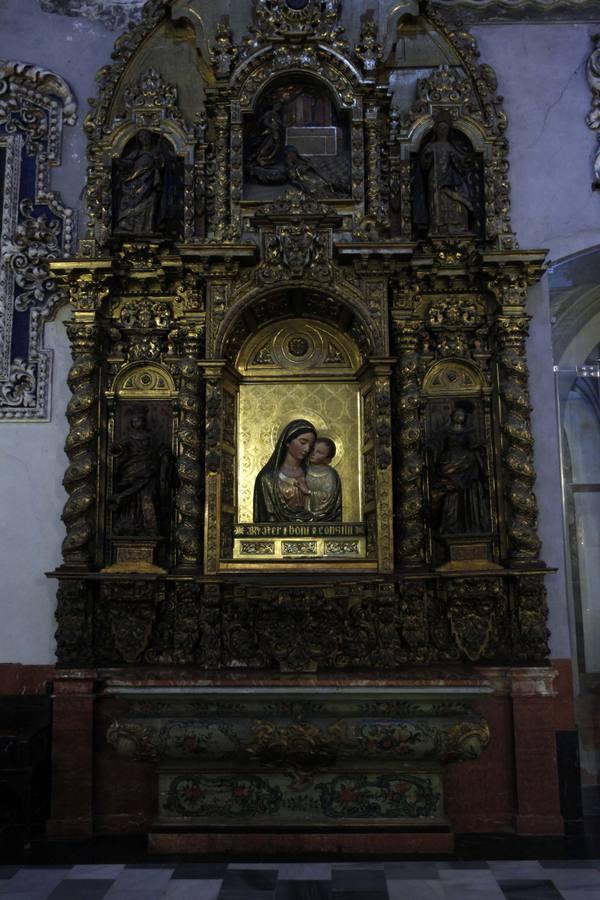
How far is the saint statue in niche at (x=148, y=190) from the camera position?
21.9 feet

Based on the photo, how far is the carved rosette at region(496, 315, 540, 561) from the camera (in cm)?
626

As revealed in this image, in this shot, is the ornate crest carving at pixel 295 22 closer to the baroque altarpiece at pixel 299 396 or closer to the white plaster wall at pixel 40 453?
the baroque altarpiece at pixel 299 396

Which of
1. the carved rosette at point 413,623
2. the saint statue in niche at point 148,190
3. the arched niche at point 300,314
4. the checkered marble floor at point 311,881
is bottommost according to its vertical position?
the checkered marble floor at point 311,881

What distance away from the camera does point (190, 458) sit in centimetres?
642

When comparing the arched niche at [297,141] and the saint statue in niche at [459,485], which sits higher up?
the arched niche at [297,141]

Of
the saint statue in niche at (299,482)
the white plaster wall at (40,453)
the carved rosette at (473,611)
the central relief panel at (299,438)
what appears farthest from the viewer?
the saint statue in niche at (299,482)

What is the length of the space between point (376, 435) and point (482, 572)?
1.28 metres

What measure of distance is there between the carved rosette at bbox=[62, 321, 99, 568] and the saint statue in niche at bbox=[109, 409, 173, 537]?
190mm

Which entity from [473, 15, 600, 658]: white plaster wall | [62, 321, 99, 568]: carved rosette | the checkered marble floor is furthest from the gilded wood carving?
the checkered marble floor

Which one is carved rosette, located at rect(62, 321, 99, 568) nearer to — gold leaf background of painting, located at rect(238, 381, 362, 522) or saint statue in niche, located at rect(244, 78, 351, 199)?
gold leaf background of painting, located at rect(238, 381, 362, 522)

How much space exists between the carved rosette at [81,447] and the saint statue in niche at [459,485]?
2.63 metres

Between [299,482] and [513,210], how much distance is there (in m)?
2.86

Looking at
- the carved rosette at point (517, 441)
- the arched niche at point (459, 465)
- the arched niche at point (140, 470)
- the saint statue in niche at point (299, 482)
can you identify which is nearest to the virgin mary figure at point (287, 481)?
the saint statue in niche at point (299, 482)

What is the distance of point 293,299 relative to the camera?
22.2ft
